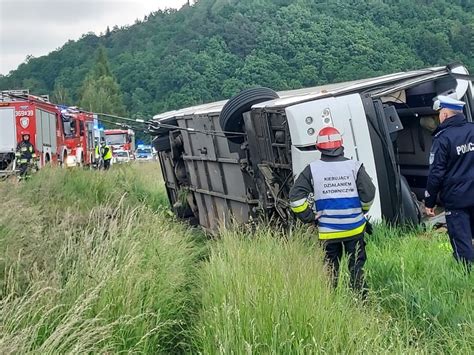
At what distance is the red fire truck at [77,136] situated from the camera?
2422cm

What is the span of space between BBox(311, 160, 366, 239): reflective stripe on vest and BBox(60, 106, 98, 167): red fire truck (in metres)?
19.1

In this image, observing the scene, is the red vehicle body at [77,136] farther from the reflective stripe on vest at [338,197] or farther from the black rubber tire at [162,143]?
the reflective stripe on vest at [338,197]

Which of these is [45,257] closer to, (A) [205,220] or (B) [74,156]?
(A) [205,220]

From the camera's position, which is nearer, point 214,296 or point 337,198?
point 214,296

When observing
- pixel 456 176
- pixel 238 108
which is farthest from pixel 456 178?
pixel 238 108

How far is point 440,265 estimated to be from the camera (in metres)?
5.38

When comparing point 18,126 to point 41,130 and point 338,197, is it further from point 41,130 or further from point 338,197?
point 338,197

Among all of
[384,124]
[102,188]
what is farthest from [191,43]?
[384,124]

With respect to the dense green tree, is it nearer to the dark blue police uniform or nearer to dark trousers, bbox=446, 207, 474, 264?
the dark blue police uniform

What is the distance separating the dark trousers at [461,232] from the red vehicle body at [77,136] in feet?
62.8

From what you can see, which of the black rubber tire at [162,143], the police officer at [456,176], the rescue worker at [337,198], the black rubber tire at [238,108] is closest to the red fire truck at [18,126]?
the black rubber tire at [162,143]

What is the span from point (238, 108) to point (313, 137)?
160 cm

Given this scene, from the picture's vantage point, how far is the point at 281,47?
50250mm

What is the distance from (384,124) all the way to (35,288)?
407 cm
